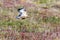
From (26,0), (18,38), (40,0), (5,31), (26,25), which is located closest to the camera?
(18,38)

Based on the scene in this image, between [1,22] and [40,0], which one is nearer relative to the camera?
[1,22]

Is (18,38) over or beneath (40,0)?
over

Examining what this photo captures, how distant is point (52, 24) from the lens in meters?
12.9

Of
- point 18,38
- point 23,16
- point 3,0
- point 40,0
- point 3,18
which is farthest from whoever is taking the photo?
point 40,0

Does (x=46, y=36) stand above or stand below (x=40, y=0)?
above

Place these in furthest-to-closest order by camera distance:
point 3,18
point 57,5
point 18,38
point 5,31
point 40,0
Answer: point 40,0, point 57,5, point 3,18, point 5,31, point 18,38

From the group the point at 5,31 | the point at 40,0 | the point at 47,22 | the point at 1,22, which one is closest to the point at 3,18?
the point at 1,22

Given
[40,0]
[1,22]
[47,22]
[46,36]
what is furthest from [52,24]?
[40,0]

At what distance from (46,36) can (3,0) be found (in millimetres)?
9297

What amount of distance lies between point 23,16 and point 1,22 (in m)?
2.43

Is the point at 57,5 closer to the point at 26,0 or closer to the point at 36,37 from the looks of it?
the point at 26,0

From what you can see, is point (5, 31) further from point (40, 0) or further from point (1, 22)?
point (40, 0)

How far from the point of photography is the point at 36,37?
9148mm

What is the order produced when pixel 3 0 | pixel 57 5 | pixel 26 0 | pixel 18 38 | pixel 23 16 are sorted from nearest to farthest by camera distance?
pixel 18 38 < pixel 23 16 < pixel 3 0 < pixel 57 5 < pixel 26 0
